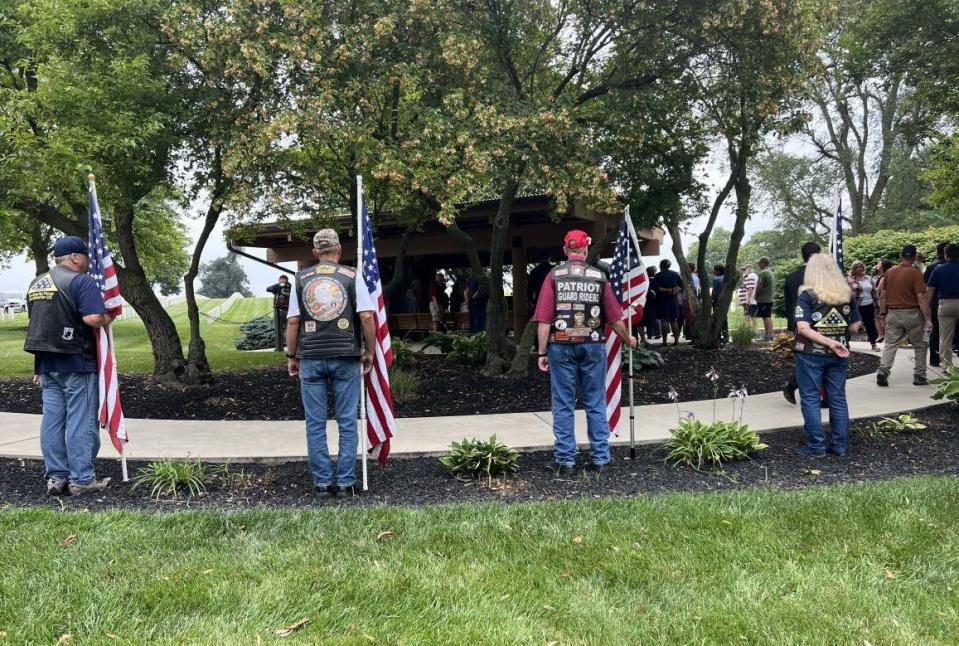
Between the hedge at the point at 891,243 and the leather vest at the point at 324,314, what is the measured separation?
18.7 m

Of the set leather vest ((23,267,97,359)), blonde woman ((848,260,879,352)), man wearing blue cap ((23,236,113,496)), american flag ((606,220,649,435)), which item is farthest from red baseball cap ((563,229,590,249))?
blonde woman ((848,260,879,352))

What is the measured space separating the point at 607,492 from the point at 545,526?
1.00 metres

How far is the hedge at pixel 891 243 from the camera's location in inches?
730

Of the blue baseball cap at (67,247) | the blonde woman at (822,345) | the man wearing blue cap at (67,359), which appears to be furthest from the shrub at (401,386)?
the blonde woman at (822,345)

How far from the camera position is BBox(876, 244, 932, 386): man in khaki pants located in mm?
8625

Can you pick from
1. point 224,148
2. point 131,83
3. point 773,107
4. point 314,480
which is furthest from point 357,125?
point 773,107

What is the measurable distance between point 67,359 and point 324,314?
2.05 metres

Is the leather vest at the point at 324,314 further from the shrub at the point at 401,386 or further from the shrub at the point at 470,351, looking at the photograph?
the shrub at the point at 470,351

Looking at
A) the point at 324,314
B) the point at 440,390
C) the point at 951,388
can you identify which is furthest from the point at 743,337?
Result: the point at 324,314

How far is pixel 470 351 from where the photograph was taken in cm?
1138

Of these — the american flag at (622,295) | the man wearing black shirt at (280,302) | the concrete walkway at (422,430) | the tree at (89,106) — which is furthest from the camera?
the man wearing black shirt at (280,302)

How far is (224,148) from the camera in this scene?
27.3 feet

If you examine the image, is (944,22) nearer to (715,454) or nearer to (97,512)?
(715,454)

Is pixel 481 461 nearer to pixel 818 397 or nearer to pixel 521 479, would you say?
pixel 521 479
